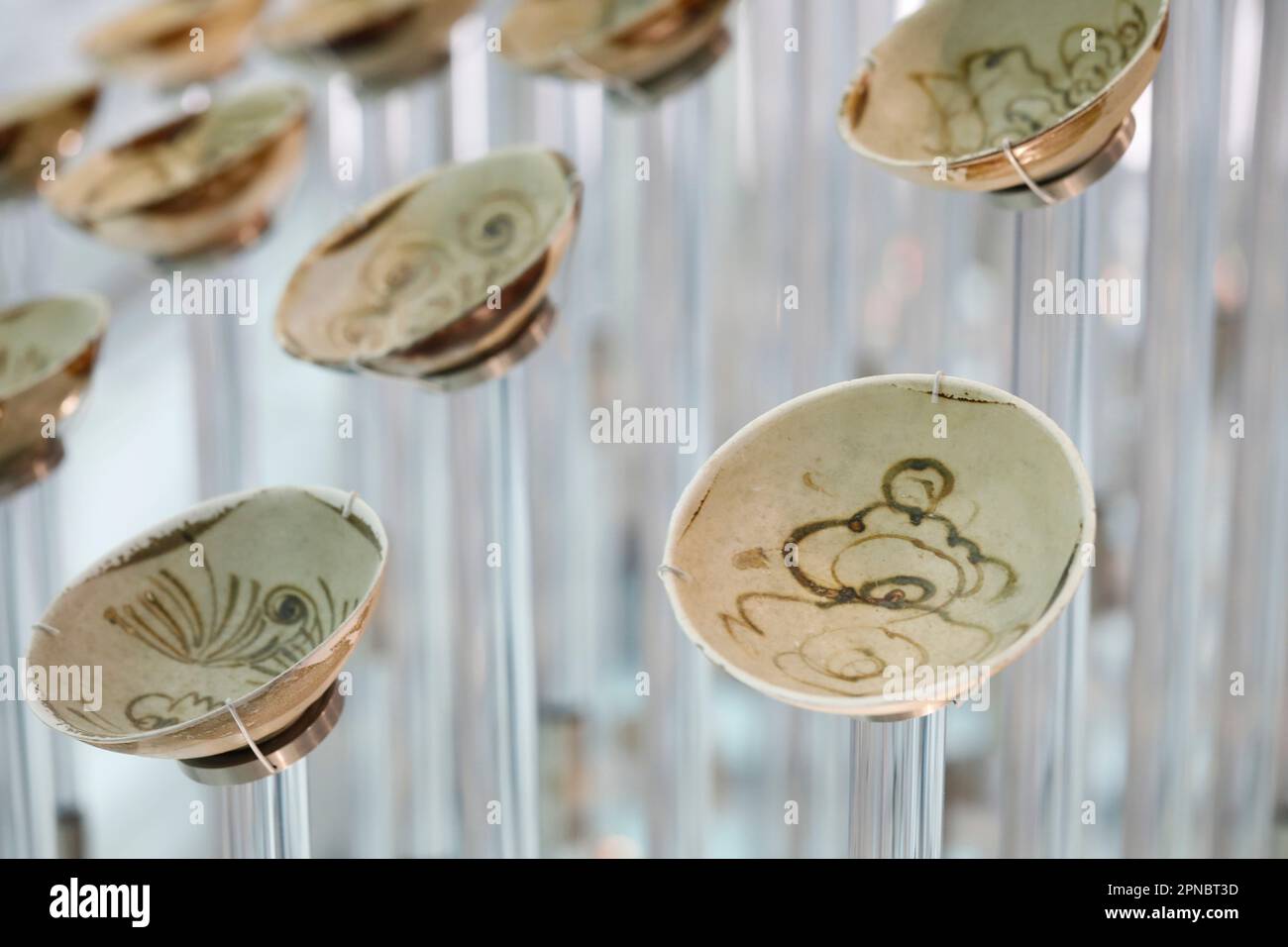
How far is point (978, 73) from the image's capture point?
29.6 inches

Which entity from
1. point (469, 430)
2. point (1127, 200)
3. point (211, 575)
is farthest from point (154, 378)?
point (1127, 200)

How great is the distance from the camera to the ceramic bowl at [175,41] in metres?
1.24

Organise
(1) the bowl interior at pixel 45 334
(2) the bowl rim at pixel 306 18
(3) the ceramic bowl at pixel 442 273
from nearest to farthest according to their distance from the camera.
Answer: (3) the ceramic bowl at pixel 442 273, (1) the bowl interior at pixel 45 334, (2) the bowl rim at pixel 306 18

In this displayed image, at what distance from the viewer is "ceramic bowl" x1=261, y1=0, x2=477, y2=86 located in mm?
1085

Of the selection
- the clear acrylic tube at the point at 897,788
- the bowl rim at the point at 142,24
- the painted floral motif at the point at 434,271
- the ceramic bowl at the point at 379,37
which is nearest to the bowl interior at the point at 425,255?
the painted floral motif at the point at 434,271

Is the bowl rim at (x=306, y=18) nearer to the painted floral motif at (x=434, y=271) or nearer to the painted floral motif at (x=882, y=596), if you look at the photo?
the painted floral motif at (x=434, y=271)

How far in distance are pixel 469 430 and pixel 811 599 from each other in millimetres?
524

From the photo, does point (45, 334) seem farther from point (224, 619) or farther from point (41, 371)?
point (224, 619)

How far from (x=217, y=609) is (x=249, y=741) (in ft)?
0.35

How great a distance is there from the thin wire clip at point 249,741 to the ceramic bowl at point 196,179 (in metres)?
0.50

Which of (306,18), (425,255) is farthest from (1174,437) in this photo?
(306,18)

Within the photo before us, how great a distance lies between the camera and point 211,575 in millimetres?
726

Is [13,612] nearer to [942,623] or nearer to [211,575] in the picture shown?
[211,575]
